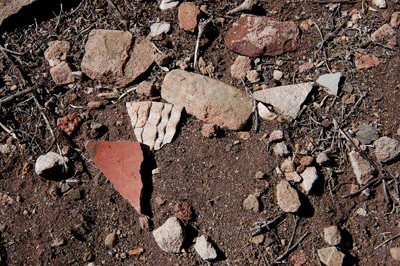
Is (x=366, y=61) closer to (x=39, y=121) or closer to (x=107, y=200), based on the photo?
(x=107, y=200)

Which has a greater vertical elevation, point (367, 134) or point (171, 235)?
point (367, 134)

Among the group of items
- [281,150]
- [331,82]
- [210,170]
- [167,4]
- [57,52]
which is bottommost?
[210,170]

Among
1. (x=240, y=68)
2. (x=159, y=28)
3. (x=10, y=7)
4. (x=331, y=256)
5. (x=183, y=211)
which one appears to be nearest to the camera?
(x=331, y=256)

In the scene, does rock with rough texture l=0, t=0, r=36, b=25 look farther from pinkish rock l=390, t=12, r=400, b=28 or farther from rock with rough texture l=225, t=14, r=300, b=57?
pinkish rock l=390, t=12, r=400, b=28

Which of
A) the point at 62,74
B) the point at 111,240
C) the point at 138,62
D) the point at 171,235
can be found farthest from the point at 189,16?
the point at 111,240

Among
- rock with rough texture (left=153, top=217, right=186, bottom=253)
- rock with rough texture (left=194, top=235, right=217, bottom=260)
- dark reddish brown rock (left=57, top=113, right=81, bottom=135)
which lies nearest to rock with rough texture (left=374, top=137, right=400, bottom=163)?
rock with rough texture (left=194, top=235, right=217, bottom=260)

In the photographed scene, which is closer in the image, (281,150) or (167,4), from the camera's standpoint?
(281,150)

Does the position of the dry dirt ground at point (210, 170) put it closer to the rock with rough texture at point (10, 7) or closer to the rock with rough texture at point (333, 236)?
the rock with rough texture at point (333, 236)

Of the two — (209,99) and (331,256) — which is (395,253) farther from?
(209,99)
